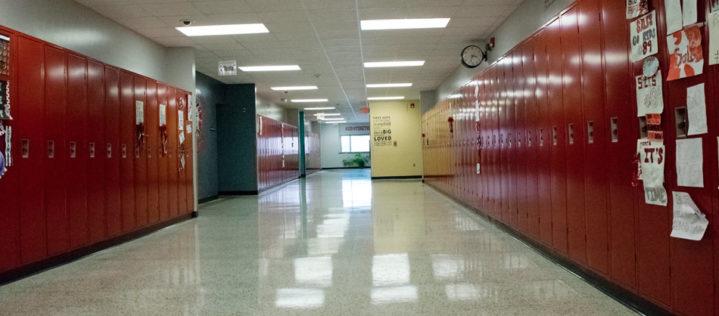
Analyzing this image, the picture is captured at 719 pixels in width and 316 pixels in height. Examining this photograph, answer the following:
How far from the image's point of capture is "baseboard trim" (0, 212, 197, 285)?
3934mm

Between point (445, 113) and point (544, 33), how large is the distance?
599 centimetres

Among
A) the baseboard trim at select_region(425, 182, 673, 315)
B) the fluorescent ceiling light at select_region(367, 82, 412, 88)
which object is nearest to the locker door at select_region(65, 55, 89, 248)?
the baseboard trim at select_region(425, 182, 673, 315)

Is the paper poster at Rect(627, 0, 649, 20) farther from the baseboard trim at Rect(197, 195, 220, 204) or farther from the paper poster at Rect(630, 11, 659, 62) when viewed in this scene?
the baseboard trim at Rect(197, 195, 220, 204)

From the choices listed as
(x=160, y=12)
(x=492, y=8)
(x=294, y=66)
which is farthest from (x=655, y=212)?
A: (x=294, y=66)

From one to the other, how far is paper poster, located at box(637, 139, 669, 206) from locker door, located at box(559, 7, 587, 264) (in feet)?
2.72

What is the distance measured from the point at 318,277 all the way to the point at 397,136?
14.3 m

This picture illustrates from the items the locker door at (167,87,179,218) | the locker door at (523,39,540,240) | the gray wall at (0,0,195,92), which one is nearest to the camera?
the locker door at (523,39,540,240)

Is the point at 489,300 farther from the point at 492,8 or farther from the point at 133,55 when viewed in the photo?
the point at 133,55

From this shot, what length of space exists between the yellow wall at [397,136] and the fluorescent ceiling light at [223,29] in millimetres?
10663

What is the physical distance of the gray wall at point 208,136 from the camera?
1095 centimetres

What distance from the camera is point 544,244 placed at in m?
4.45

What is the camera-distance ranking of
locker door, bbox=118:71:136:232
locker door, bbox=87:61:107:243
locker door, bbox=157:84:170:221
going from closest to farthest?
locker door, bbox=87:61:107:243, locker door, bbox=118:71:136:232, locker door, bbox=157:84:170:221

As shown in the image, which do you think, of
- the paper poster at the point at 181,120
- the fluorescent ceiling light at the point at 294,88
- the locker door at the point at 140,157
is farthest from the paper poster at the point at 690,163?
the fluorescent ceiling light at the point at 294,88

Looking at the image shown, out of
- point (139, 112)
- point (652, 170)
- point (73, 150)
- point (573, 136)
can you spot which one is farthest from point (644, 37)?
point (139, 112)
